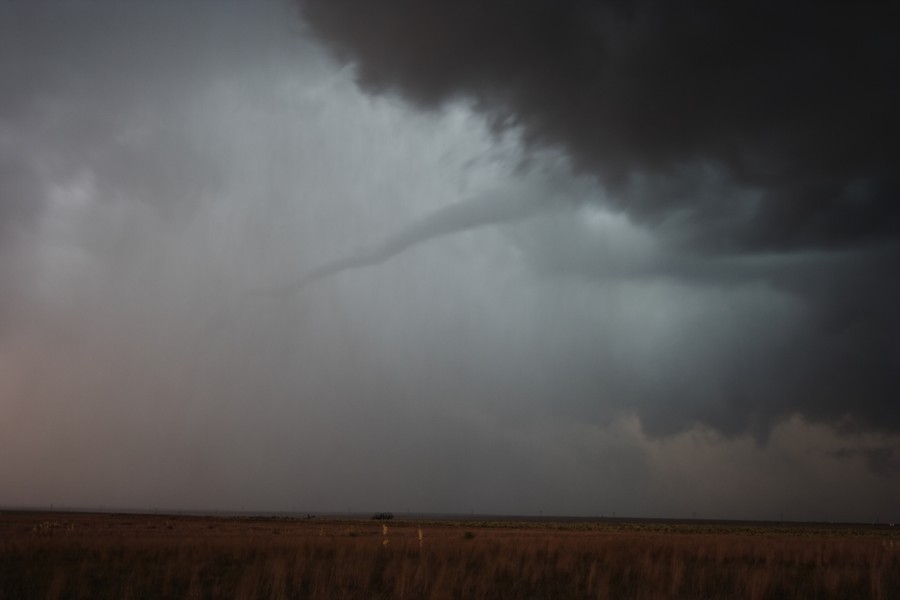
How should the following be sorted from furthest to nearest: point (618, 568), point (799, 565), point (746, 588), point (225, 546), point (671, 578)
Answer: point (225, 546), point (799, 565), point (618, 568), point (671, 578), point (746, 588)

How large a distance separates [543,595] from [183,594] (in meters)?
8.11

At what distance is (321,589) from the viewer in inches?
601

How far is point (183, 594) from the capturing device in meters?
15.2

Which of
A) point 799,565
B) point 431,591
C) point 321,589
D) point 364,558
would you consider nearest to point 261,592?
point 321,589

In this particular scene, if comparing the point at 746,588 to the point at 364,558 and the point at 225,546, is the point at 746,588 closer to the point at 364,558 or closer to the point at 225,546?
the point at 364,558

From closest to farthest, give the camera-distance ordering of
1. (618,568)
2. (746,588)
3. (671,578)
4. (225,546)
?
(746,588) → (671,578) → (618,568) → (225,546)

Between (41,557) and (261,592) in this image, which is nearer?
(261,592)

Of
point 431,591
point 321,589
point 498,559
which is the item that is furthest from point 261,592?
point 498,559

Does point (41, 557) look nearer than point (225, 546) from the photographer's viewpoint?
Yes

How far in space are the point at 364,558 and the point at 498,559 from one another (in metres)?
4.00

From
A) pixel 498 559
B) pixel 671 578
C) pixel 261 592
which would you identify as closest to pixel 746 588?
pixel 671 578

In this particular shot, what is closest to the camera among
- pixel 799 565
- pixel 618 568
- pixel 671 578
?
pixel 671 578

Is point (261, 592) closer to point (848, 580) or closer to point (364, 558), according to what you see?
point (364, 558)

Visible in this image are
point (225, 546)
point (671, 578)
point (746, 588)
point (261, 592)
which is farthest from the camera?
point (225, 546)
